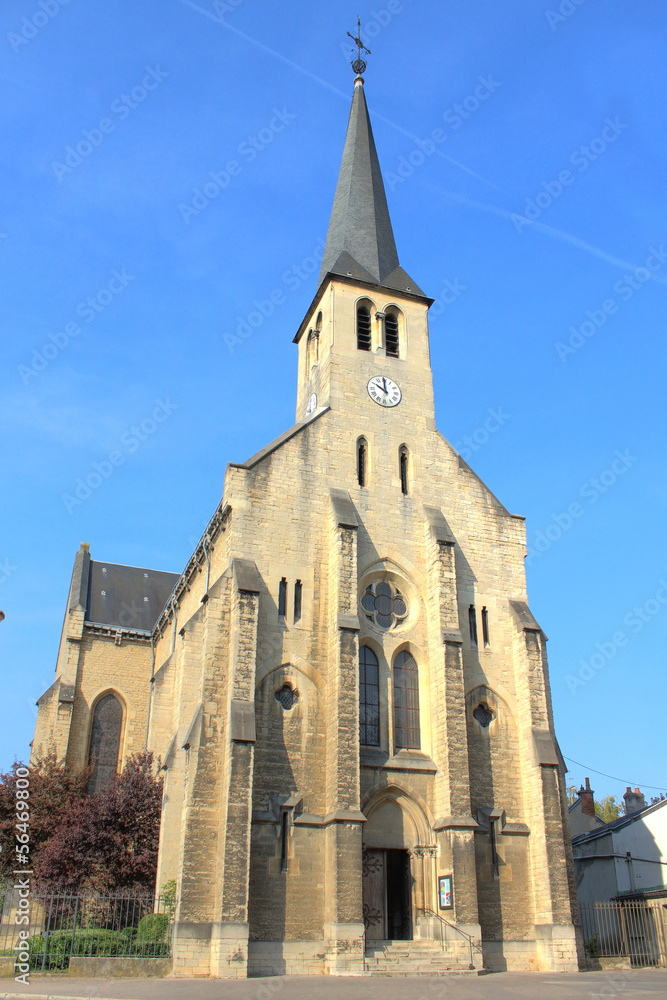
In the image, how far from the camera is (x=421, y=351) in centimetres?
2900

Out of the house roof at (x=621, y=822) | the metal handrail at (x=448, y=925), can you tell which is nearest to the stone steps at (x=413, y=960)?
the metal handrail at (x=448, y=925)

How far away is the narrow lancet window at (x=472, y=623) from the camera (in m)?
24.5

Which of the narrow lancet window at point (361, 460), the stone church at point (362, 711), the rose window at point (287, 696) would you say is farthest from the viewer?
the narrow lancet window at point (361, 460)

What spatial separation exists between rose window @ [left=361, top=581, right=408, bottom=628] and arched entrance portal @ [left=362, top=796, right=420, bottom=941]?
5.03m

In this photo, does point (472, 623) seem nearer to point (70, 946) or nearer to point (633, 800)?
point (70, 946)

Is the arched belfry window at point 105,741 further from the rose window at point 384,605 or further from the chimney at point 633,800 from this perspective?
the chimney at point 633,800

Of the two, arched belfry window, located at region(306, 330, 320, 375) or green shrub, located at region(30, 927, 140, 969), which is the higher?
arched belfry window, located at region(306, 330, 320, 375)

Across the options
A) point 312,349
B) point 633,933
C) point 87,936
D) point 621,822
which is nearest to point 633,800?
point 621,822

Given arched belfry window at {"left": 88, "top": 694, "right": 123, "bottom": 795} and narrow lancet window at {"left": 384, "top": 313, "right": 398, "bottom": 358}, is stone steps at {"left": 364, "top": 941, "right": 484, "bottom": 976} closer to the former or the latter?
arched belfry window at {"left": 88, "top": 694, "right": 123, "bottom": 795}

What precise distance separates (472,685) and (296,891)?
771 centimetres

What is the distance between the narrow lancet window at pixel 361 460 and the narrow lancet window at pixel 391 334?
434 cm

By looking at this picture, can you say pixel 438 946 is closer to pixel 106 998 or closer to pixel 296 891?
pixel 296 891

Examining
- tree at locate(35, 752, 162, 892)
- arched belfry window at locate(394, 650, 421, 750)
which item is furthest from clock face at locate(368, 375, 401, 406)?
tree at locate(35, 752, 162, 892)

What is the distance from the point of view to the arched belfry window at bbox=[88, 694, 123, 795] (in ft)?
107
